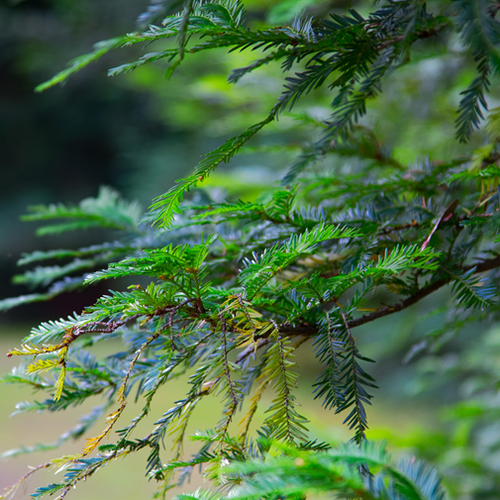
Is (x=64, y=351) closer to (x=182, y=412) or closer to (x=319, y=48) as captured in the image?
(x=182, y=412)

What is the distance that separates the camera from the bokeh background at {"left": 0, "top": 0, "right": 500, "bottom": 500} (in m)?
1.35

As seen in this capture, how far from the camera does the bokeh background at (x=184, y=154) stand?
1.35m

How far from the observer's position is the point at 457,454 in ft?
4.12

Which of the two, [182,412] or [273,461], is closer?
[273,461]

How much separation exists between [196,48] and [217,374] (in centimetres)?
34

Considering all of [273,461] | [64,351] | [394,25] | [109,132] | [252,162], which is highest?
[109,132]

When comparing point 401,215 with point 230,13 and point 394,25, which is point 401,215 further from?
point 230,13

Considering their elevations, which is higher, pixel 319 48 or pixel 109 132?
pixel 109 132

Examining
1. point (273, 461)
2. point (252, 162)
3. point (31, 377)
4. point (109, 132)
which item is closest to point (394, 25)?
point (273, 461)

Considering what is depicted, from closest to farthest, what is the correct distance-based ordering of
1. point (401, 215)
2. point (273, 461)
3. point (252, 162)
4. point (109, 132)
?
point (273, 461), point (401, 215), point (252, 162), point (109, 132)

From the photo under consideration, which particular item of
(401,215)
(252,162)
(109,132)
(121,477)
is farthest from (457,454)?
(109,132)

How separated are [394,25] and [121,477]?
9.47 feet

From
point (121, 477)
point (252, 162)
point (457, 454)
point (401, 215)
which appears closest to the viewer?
point (401, 215)

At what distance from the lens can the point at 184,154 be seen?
464cm
